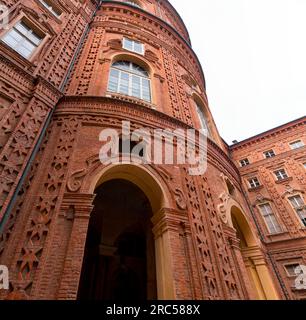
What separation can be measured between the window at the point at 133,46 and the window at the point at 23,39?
362 cm

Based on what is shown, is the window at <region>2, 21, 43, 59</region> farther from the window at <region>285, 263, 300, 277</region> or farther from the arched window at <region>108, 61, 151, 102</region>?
the window at <region>285, 263, 300, 277</region>

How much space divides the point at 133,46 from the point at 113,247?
8.95 metres

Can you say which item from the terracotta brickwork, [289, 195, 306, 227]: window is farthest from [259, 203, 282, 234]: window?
[289, 195, 306, 227]: window

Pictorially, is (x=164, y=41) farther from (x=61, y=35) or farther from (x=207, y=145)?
(x=207, y=145)

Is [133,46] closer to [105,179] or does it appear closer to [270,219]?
[105,179]

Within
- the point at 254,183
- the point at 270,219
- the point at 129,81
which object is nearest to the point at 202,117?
the point at 129,81

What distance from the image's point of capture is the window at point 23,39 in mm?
6754

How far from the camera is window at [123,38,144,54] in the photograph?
32.9 ft

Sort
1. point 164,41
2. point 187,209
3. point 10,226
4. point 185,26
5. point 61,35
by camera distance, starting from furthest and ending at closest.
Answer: point 185,26 < point 164,41 < point 61,35 < point 187,209 < point 10,226

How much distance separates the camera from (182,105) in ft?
30.3

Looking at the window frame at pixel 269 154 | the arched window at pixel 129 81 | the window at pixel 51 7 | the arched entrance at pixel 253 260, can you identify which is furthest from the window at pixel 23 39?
the window frame at pixel 269 154

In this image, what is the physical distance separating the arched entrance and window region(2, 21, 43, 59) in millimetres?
8683
